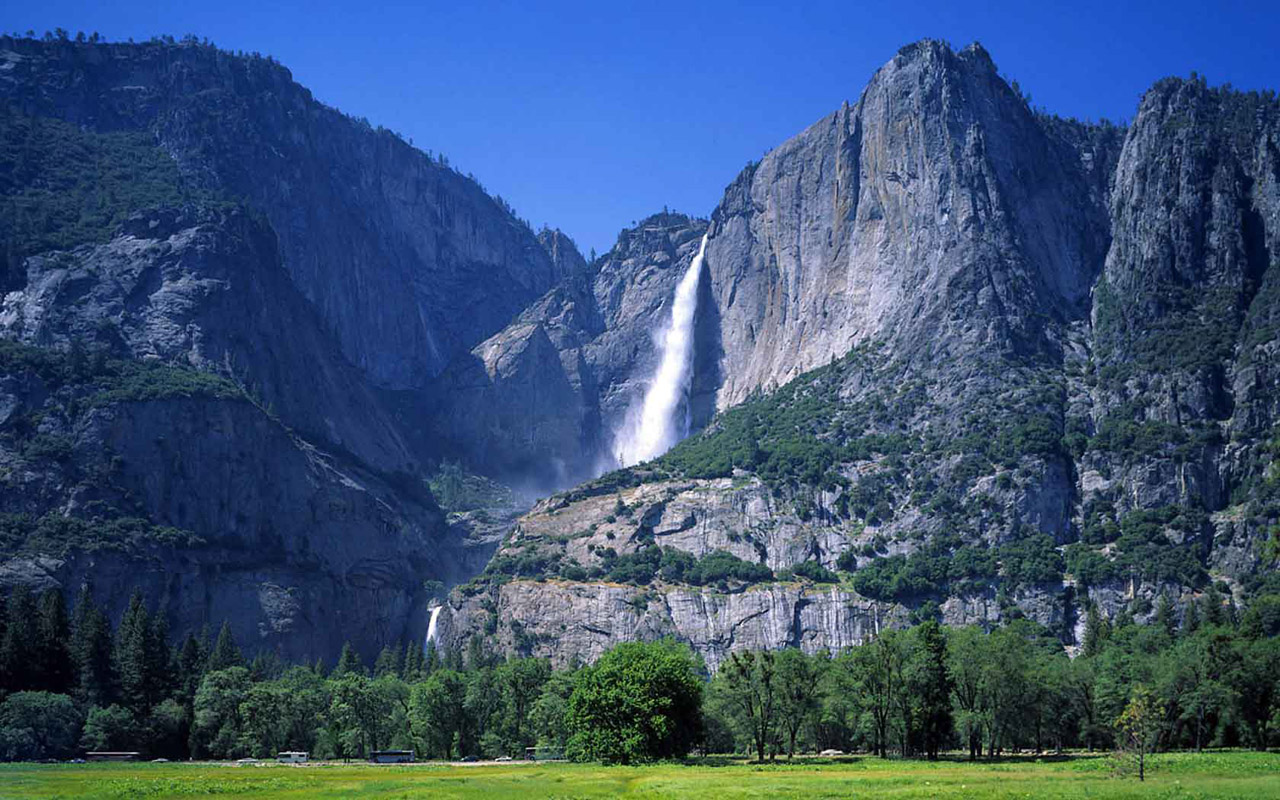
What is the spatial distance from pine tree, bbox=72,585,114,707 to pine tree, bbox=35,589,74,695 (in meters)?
0.91

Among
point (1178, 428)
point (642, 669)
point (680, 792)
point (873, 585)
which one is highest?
point (1178, 428)

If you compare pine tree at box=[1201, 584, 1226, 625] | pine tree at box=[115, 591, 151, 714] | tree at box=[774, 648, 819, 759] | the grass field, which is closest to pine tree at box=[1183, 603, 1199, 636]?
pine tree at box=[1201, 584, 1226, 625]

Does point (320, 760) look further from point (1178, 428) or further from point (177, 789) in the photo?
point (1178, 428)

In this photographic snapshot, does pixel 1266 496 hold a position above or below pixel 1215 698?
above

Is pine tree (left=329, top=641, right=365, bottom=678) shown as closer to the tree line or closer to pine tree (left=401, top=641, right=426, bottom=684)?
pine tree (left=401, top=641, right=426, bottom=684)

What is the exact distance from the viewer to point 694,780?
278 feet

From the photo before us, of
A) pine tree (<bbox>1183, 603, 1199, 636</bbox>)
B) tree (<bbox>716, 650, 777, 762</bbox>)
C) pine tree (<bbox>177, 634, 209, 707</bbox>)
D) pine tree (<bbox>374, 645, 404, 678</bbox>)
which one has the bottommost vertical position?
tree (<bbox>716, 650, 777, 762</bbox>)

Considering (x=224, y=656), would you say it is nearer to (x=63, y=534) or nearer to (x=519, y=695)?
(x=519, y=695)

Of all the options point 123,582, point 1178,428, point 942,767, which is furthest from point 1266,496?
point 123,582

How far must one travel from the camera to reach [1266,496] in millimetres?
177375

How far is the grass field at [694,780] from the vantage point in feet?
246

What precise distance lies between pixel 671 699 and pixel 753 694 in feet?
48.2

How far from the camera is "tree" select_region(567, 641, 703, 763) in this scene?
104 metres

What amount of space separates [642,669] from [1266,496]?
362 feet
